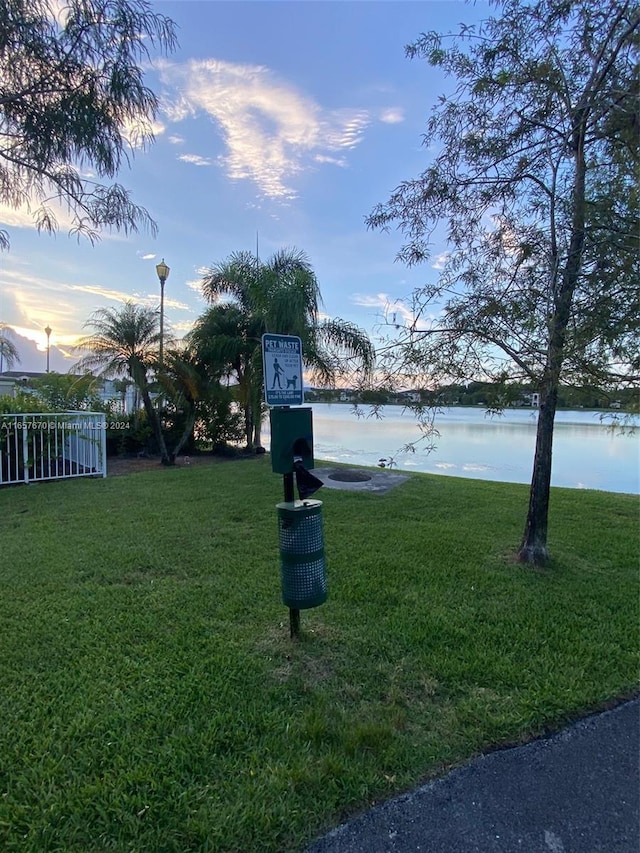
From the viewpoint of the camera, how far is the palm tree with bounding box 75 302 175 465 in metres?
10.2

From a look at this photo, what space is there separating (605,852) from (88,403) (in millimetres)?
11473

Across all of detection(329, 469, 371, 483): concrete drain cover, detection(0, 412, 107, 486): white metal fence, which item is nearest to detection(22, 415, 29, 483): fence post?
detection(0, 412, 107, 486): white metal fence

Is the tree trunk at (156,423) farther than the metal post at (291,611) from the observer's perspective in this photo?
Yes

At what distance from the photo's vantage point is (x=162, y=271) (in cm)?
1124

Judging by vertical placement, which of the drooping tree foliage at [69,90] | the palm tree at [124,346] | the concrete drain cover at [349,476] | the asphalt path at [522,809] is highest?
the drooping tree foliage at [69,90]

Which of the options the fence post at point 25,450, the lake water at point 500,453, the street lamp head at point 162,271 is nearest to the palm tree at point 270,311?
the street lamp head at point 162,271

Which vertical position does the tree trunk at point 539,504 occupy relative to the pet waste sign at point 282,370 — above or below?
below

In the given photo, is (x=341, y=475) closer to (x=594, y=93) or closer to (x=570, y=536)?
(x=570, y=536)

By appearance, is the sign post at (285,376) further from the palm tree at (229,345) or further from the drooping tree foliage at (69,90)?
the palm tree at (229,345)

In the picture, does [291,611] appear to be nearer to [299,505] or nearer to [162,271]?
[299,505]

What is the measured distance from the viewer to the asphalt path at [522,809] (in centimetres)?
165

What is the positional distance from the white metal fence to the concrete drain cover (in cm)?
445

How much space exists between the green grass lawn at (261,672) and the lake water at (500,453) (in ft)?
10.4

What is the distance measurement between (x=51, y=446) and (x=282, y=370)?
292 inches
